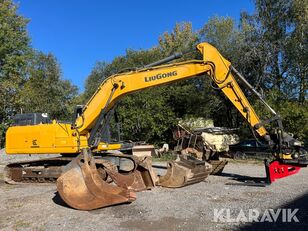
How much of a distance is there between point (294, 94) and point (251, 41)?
16.3 ft

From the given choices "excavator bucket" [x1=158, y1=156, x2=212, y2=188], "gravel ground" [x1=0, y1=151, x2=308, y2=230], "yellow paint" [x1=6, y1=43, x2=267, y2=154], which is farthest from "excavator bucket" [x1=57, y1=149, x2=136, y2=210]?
"yellow paint" [x1=6, y1=43, x2=267, y2=154]

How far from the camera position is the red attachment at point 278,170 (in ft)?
33.6

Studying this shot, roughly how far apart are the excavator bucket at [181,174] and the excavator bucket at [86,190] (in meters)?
2.29

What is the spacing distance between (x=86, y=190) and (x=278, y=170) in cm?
527

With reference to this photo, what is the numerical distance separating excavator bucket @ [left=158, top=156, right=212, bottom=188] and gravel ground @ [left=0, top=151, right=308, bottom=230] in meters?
0.23

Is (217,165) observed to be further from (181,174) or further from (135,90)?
(135,90)

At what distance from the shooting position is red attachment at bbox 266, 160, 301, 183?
10.2 m

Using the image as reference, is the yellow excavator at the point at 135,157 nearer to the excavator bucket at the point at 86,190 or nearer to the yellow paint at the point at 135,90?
the yellow paint at the point at 135,90

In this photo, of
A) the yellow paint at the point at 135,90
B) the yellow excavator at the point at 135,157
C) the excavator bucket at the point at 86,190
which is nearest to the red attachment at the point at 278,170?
the yellow excavator at the point at 135,157

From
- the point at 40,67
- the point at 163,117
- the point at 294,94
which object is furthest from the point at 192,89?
the point at 40,67

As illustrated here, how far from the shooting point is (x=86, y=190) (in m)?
8.17

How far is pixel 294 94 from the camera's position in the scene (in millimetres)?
26578

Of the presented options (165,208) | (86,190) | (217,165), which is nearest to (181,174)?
(165,208)

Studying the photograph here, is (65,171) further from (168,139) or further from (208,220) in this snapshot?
(168,139)
